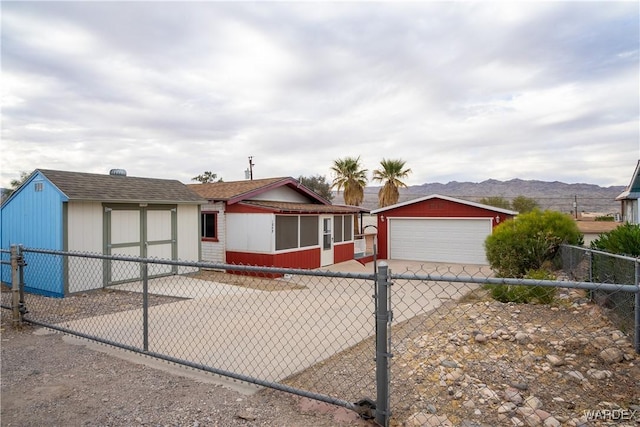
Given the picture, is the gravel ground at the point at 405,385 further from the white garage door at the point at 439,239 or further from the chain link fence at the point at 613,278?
the white garage door at the point at 439,239

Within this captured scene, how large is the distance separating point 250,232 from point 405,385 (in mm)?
10441

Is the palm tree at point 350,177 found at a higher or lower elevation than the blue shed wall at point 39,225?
higher

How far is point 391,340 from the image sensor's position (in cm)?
427

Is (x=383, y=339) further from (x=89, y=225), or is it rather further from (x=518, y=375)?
(x=89, y=225)

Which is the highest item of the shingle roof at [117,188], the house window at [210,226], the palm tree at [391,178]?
the palm tree at [391,178]

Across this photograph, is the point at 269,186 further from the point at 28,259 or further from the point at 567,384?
the point at 567,384

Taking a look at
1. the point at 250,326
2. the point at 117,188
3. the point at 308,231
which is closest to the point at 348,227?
the point at 308,231

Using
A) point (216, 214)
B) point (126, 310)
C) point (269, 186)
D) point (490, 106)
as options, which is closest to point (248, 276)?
point (216, 214)

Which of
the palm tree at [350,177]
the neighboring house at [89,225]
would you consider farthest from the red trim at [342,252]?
the palm tree at [350,177]

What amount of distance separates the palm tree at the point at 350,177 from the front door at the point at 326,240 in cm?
1244

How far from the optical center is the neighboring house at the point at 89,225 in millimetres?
9328

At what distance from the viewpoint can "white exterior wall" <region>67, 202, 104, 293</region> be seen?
Result: 9.43 metres

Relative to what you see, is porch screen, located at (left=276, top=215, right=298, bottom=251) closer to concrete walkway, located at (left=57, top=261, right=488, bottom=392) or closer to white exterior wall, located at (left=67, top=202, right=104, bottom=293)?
concrete walkway, located at (left=57, top=261, right=488, bottom=392)

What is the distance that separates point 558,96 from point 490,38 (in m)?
4.71
